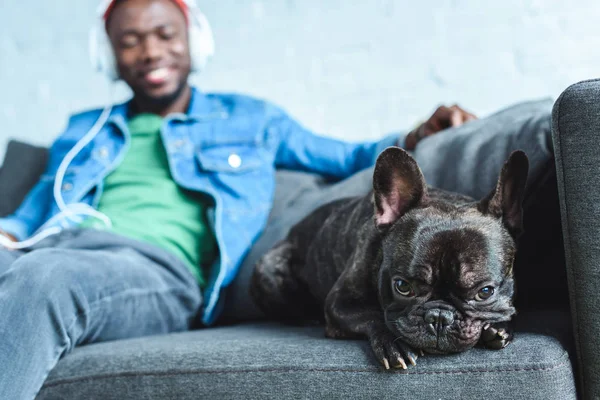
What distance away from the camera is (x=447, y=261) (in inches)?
53.1

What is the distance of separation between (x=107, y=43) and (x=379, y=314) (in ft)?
5.64

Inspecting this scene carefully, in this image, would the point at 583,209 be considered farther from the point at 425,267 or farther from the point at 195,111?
the point at 195,111

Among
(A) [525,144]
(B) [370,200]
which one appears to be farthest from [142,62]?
(A) [525,144]

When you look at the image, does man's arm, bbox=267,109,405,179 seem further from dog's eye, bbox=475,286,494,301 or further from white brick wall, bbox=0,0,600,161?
dog's eye, bbox=475,286,494,301

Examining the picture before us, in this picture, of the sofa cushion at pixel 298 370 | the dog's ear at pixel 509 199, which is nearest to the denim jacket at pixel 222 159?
the sofa cushion at pixel 298 370

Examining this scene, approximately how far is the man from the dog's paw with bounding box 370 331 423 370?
26.7 inches

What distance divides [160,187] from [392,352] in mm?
1343

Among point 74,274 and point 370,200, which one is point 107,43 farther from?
point 370,200

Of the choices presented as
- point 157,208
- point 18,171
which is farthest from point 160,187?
point 18,171

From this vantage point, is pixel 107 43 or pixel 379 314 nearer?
pixel 379 314

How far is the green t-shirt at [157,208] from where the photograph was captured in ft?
7.55

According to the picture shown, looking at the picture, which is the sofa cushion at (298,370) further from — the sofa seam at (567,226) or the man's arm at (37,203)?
the man's arm at (37,203)

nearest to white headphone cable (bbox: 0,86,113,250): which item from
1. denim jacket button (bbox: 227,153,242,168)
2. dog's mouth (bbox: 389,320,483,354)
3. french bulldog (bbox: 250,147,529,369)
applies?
denim jacket button (bbox: 227,153,242,168)

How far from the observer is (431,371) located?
1.30 m
